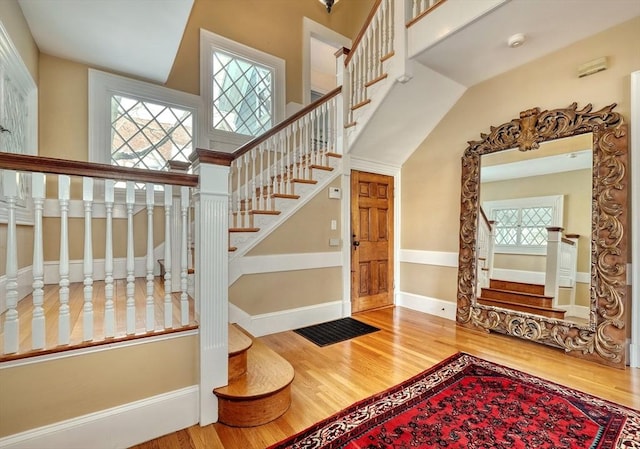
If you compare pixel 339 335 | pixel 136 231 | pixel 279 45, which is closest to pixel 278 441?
pixel 339 335

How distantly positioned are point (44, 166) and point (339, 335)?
2.71 metres

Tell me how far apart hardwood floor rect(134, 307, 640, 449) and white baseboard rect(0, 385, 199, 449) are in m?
0.06

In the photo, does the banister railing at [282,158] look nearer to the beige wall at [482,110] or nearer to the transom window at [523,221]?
the beige wall at [482,110]

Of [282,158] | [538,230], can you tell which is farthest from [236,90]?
[538,230]

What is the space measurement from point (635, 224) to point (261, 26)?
506cm

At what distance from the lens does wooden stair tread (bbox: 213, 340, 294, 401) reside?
5.59 feet

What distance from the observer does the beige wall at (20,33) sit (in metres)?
2.13

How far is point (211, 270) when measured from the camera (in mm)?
1726

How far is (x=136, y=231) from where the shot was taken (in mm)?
3410

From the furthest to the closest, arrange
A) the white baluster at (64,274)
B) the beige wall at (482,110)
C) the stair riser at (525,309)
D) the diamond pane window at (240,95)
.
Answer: the diamond pane window at (240,95), the stair riser at (525,309), the beige wall at (482,110), the white baluster at (64,274)

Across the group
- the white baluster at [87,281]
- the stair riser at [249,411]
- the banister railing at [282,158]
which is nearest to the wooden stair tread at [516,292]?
the banister railing at [282,158]

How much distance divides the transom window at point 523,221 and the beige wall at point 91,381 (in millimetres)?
3146

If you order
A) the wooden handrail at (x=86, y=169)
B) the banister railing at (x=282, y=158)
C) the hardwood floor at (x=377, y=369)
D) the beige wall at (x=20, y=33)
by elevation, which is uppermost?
the beige wall at (x=20, y=33)

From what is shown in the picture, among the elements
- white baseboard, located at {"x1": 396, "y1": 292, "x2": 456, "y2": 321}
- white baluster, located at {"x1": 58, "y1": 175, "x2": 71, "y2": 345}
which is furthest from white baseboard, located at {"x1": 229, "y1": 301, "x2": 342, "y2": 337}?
white baluster, located at {"x1": 58, "y1": 175, "x2": 71, "y2": 345}
